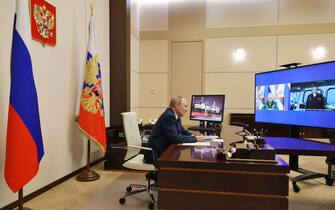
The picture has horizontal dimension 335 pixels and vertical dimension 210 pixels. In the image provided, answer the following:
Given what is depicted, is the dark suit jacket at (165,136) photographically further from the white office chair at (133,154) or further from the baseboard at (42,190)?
the baseboard at (42,190)

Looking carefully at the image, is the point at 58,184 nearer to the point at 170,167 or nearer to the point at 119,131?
the point at 119,131

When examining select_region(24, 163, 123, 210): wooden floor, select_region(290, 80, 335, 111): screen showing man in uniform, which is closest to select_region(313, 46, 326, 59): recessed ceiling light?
select_region(290, 80, 335, 111): screen showing man in uniform

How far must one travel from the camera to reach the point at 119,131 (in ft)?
14.8

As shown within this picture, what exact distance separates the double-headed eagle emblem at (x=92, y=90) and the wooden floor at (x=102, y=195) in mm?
991

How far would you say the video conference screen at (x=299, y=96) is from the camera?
2.08 m

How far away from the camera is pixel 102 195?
3016 millimetres

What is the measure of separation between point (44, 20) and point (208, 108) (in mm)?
2518

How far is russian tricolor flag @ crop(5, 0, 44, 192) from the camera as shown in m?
2.23

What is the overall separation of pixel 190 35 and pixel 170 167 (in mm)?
4822

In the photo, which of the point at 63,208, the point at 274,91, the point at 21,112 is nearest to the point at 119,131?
the point at 63,208

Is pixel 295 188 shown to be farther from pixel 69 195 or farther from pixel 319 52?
pixel 319 52

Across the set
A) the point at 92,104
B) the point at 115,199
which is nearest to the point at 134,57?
the point at 92,104

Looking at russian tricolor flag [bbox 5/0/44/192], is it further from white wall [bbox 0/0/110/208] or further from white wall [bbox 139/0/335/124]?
white wall [bbox 139/0/335/124]

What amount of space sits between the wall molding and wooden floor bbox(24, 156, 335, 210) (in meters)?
3.47
